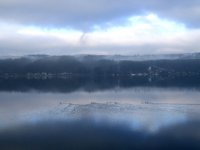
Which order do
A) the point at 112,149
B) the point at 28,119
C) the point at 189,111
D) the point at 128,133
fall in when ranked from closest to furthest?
the point at 112,149
the point at 128,133
the point at 28,119
the point at 189,111

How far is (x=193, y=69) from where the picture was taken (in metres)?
119

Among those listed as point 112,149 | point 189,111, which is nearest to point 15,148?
point 112,149

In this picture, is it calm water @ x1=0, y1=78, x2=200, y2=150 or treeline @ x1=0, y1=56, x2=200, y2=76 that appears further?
treeline @ x1=0, y1=56, x2=200, y2=76

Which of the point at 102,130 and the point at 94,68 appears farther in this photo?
the point at 94,68

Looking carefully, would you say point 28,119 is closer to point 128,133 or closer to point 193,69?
point 128,133

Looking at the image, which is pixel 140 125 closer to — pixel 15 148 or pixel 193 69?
pixel 15 148

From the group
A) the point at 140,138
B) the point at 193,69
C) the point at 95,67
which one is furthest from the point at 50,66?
the point at 140,138

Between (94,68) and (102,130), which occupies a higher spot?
(94,68)

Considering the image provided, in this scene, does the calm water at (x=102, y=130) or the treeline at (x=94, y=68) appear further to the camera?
the treeline at (x=94, y=68)

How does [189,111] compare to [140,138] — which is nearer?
[140,138]

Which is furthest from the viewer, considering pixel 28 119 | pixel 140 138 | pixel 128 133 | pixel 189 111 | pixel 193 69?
pixel 193 69

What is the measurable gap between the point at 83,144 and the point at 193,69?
109m

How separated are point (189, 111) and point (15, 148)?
13549mm

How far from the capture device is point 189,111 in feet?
78.7
